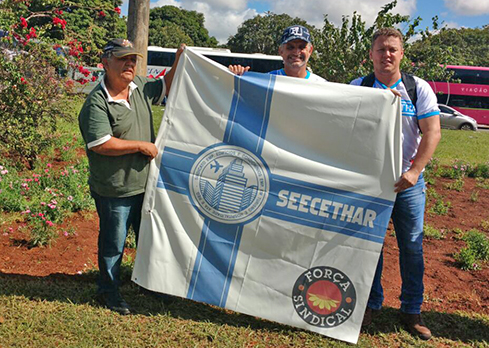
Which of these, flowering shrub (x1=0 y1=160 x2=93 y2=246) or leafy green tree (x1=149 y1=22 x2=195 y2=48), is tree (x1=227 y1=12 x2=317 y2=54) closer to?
leafy green tree (x1=149 y1=22 x2=195 y2=48)

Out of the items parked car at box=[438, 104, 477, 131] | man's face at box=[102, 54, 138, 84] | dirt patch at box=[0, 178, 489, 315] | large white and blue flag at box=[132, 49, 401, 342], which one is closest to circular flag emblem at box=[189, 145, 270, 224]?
large white and blue flag at box=[132, 49, 401, 342]

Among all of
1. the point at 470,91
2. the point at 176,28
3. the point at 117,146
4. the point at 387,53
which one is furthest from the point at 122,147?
the point at 176,28

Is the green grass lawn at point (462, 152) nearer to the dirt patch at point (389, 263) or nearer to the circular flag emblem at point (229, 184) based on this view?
the dirt patch at point (389, 263)

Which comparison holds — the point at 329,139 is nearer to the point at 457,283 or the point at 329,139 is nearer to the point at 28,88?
the point at 457,283

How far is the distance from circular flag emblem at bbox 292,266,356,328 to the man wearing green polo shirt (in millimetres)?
1310

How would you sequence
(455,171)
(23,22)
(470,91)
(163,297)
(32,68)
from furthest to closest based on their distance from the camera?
(470,91), (455,171), (32,68), (23,22), (163,297)

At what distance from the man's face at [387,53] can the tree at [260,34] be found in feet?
195

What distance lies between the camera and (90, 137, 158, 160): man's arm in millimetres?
3191

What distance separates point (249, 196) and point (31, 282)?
2029mm

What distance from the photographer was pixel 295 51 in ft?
11.5

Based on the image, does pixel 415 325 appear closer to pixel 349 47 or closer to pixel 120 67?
pixel 120 67

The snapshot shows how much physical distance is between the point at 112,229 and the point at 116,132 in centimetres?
72

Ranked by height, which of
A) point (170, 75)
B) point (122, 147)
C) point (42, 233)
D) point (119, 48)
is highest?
point (119, 48)

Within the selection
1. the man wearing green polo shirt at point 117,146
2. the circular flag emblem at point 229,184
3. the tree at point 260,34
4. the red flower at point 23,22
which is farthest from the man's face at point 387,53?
the tree at point 260,34
